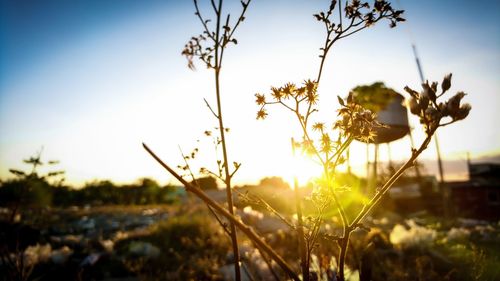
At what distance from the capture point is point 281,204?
15.3m

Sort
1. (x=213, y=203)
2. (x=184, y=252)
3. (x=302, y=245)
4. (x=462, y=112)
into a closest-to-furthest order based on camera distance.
Answer: (x=213, y=203), (x=462, y=112), (x=302, y=245), (x=184, y=252)

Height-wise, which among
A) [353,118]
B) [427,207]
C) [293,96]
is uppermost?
[293,96]

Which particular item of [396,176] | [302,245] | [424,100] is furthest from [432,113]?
[302,245]

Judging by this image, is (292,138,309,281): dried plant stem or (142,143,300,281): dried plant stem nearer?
(142,143,300,281): dried plant stem

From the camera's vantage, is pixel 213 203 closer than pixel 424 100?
Yes

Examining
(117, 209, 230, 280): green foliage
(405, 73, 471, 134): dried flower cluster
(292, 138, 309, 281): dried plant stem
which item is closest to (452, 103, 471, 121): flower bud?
(405, 73, 471, 134): dried flower cluster

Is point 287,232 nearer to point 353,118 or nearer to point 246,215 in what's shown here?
point 246,215

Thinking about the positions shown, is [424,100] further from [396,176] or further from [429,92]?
[396,176]

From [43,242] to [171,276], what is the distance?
6.13 m

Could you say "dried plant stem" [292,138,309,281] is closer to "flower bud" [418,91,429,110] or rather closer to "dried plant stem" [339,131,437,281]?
"dried plant stem" [339,131,437,281]

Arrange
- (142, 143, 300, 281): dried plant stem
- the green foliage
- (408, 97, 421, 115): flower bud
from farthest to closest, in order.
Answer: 1. the green foliage
2. (408, 97, 421, 115): flower bud
3. (142, 143, 300, 281): dried plant stem

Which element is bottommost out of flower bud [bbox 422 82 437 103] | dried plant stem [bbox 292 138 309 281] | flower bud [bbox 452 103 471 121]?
dried plant stem [bbox 292 138 309 281]

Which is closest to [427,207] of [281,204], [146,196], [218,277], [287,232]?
[281,204]

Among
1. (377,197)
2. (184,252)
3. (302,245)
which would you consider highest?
(377,197)
